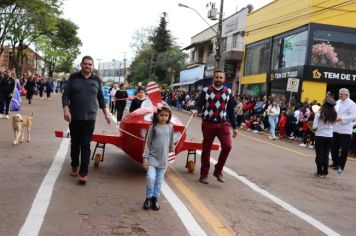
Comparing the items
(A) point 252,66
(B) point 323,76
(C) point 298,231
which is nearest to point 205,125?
(C) point 298,231

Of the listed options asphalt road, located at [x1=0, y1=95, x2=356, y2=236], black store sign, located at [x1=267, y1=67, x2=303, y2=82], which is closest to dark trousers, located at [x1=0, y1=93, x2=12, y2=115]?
asphalt road, located at [x1=0, y1=95, x2=356, y2=236]

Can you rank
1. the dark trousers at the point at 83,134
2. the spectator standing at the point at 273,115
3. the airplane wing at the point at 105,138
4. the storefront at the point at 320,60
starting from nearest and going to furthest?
the dark trousers at the point at 83,134 → the airplane wing at the point at 105,138 → the spectator standing at the point at 273,115 → the storefront at the point at 320,60

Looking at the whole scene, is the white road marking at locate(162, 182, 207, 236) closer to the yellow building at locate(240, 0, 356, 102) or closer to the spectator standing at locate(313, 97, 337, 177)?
the spectator standing at locate(313, 97, 337, 177)

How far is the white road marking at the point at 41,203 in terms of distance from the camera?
5628 mm

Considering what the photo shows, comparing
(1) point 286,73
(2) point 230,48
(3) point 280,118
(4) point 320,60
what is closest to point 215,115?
(3) point 280,118

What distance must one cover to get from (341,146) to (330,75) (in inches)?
742

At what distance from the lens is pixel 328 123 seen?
1112cm

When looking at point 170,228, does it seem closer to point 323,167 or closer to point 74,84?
point 74,84

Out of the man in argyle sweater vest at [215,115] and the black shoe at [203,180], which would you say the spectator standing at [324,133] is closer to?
the man in argyle sweater vest at [215,115]

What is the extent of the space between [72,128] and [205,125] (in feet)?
7.16

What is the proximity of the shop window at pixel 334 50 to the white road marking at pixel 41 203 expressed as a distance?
2259 centimetres

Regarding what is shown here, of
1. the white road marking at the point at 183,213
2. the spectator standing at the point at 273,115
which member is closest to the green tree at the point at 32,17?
the spectator standing at the point at 273,115

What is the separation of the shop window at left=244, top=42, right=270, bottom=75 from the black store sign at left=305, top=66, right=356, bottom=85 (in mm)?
7394

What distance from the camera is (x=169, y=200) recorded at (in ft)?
24.2
